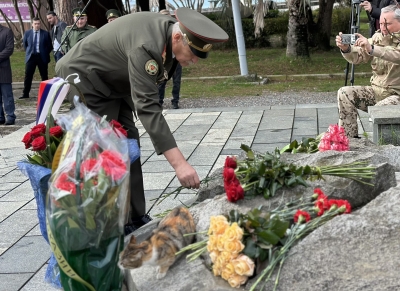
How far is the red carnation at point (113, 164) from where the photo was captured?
2617mm

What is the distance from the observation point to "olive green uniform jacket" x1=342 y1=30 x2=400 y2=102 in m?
5.75

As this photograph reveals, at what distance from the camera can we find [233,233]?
2564mm

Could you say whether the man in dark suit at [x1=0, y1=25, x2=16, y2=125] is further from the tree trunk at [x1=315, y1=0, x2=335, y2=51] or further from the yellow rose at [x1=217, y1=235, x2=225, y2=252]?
the tree trunk at [x1=315, y1=0, x2=335, y2=51]

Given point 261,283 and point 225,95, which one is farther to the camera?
point 225,95

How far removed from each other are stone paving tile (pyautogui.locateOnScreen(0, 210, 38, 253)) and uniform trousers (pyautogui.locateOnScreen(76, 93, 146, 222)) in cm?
99

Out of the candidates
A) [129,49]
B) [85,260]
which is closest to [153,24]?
[129,49]

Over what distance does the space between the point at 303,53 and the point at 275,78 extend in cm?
257

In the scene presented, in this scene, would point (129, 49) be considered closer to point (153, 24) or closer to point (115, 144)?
point (153, 24)

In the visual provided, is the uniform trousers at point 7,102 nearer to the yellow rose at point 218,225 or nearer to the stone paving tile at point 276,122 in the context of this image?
the stone paving tile at point 276,122

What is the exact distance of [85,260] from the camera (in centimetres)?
265

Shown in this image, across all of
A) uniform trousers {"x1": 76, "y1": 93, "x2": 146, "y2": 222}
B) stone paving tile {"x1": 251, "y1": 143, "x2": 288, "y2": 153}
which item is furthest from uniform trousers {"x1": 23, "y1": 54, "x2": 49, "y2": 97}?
uniform trousers {"x1": 76, "y1": 93, "x2": 146, "y2": 222}

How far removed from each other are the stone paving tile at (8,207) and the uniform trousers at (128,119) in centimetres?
143

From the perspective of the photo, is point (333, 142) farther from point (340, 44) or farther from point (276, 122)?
point (276, 122)

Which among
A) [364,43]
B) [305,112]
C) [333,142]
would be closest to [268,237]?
[333,142]
